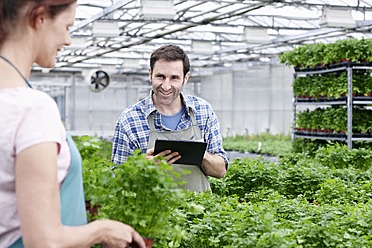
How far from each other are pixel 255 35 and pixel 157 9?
5.64 m

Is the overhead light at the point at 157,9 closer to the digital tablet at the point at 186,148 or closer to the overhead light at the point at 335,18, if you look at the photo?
the overhead light at the point at 335,18

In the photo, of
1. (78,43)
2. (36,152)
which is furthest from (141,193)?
(78,43)

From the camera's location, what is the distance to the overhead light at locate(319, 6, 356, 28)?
1183cm

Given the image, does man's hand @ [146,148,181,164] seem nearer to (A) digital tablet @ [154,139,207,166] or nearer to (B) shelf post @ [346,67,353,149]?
(A) digital tablet @ [154,139,207,166]

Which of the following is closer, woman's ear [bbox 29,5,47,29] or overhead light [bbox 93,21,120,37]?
woman's ear [bbox 29,5,47,29]

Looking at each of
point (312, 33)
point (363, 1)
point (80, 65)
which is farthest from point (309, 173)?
point (80, 65)

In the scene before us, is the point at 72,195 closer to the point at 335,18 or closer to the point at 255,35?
the point at 335,18

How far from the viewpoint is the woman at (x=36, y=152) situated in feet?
4.98

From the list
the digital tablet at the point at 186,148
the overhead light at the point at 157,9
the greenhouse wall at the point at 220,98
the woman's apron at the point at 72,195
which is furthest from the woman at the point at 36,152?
the greenhouse wall at the point at 220,98

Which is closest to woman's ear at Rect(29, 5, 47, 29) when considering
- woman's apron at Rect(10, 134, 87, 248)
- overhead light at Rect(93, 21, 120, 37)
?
woman's apron at Rect(10, 134, 87, 248)

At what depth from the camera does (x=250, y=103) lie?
2495cm

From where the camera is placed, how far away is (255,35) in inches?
605

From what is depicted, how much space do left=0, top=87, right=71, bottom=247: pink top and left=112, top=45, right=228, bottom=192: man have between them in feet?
7.13

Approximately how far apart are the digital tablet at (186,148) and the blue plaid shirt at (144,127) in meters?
0.45
